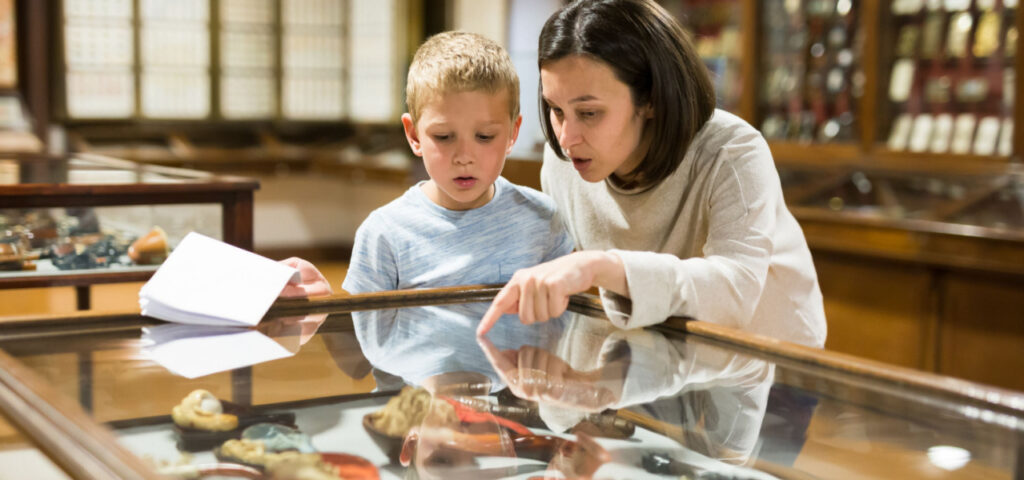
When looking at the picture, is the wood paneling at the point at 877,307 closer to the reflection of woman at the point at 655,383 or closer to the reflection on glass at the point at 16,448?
the reflection of woman at the point at 655,383

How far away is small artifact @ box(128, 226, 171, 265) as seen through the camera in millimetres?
2834

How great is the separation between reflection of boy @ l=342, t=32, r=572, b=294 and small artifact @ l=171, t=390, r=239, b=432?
707 millimetres

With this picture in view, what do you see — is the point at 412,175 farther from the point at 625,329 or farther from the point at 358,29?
the point at 625,329

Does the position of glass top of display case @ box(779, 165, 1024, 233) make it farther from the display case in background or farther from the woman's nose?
the woman's nose

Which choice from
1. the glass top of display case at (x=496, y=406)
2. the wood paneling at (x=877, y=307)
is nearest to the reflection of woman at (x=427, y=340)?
the glass top of display case at (x=496, y=406)

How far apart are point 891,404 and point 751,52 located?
199 inches

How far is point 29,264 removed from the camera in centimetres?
259

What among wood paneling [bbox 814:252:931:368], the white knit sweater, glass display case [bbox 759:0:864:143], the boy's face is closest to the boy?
the boy's face

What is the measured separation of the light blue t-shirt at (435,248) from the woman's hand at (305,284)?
149 millimetres

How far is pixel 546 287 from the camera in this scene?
1273 mm

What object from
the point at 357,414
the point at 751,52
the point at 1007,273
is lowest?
the point at 1007,273

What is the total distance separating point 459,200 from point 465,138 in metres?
0.14

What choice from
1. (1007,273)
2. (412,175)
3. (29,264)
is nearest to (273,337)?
(29,264)

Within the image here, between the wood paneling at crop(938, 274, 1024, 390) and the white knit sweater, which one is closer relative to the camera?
the white knit sweater
